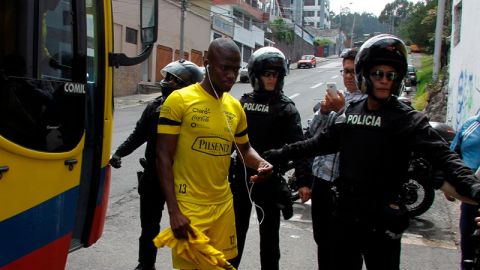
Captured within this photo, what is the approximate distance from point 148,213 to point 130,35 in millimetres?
22702

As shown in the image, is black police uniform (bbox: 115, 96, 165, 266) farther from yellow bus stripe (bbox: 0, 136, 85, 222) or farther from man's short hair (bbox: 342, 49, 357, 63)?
man's short hair (bbox: 342, 49, 357, 63)

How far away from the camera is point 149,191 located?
3865 millimetres

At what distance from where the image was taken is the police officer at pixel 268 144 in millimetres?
3553

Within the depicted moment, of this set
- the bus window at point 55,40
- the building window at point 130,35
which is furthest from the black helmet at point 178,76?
the building window at point 130,35

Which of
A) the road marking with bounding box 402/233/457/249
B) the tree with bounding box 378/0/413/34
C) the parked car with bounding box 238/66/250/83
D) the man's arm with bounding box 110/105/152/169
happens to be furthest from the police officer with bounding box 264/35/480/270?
the tree with bounding box 378/0/413/34

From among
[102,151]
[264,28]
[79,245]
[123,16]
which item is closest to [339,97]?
[102,151]

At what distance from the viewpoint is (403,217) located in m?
2.61

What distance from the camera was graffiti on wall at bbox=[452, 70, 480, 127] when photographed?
8.88 meters

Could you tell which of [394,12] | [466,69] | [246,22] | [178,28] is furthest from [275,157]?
[394,12]

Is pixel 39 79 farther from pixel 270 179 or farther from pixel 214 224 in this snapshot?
pixel 270 179

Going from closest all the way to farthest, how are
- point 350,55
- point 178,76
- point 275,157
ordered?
1. point 275,157
2. point 350,55
3. point 178,76

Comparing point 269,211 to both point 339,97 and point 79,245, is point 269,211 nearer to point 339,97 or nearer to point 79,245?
point 339,97

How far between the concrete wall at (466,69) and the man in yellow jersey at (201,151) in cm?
645

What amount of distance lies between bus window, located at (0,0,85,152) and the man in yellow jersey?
2.22ft
